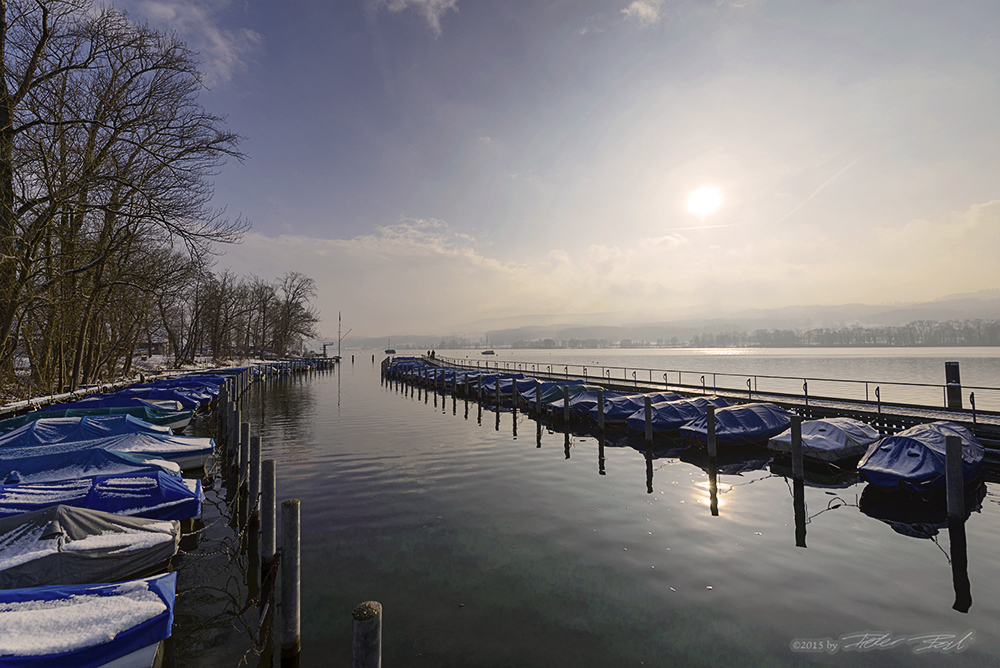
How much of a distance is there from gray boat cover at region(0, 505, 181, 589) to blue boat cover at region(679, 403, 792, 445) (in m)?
18.8

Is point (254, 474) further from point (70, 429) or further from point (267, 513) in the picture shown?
point (70, 429)

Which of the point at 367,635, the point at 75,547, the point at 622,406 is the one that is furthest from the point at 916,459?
the point at 75,547

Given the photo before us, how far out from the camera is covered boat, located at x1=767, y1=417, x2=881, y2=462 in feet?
54.7

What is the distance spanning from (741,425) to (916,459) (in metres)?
6.73

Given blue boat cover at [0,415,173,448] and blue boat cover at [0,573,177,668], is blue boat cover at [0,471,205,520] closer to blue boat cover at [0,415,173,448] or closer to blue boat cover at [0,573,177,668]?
blue boat cover at [0,573,177,668]

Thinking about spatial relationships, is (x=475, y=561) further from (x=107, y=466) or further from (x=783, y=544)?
(x=107, y=466)

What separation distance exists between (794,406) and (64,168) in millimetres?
36310

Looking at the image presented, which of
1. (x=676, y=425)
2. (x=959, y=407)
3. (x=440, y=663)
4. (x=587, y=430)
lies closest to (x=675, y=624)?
(x=440, y=663)

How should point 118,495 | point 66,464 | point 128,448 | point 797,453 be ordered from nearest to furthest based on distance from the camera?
point 118,495, point 66,464, point 128,448, point 797,453

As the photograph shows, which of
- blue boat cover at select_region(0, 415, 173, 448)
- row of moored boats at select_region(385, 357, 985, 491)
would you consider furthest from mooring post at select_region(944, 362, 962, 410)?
blue boat cover at select_region(0, 415, 173, 448)

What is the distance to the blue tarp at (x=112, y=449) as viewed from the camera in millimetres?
10594

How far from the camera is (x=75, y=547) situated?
6348 millimetres

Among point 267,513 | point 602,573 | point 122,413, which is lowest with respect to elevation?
point 602,573

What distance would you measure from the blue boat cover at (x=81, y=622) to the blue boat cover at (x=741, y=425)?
62.8 feet
